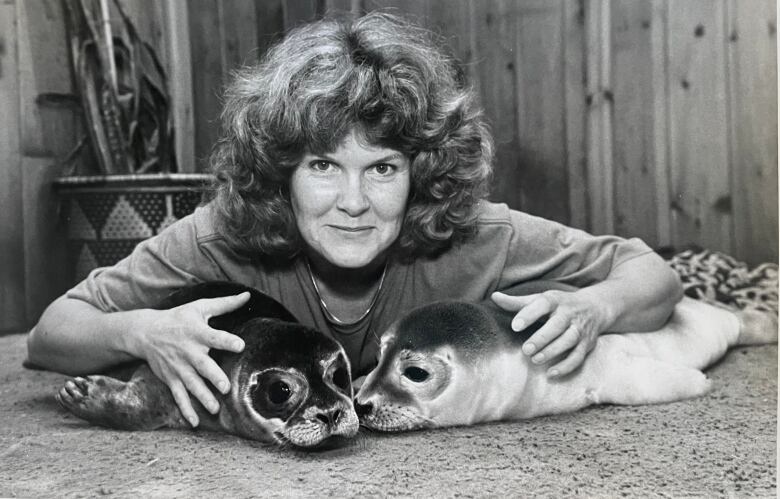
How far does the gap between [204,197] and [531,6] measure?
612mm

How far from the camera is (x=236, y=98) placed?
1.23 meters

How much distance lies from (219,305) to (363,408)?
0.26 m

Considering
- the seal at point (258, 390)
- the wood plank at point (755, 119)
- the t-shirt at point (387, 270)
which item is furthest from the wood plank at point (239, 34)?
the wood plank at point (755, 119)

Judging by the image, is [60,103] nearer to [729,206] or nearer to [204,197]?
[204,197]

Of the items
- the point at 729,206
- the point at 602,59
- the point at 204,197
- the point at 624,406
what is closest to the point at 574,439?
the point at 624,406

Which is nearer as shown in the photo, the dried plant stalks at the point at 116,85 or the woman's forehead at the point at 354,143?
the woman's forehead at the point at 354,143

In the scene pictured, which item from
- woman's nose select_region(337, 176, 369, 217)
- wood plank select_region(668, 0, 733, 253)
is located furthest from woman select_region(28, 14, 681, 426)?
wood plank select_region(668, 0, 733, 253)

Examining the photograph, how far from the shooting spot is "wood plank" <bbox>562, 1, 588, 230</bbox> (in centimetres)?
114

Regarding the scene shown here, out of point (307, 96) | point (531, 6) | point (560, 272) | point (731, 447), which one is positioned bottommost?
point (731, 447)

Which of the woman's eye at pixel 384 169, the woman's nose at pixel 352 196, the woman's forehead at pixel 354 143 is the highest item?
the woman's forehead at pixel 354 143

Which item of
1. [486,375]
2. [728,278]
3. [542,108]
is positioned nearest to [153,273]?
[486,375]

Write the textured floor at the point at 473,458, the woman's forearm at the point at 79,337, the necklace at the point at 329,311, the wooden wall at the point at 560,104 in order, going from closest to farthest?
the textured floor at the point at 473,458 < the wooden wall at the point at 560,104 < the woman's forearm at the point at 79,337 < the necklace at the point at 329,311

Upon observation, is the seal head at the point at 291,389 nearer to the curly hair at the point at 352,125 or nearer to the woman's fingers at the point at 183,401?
the woman's fingers at the point at 183,401

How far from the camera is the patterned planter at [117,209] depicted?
1.29 m
